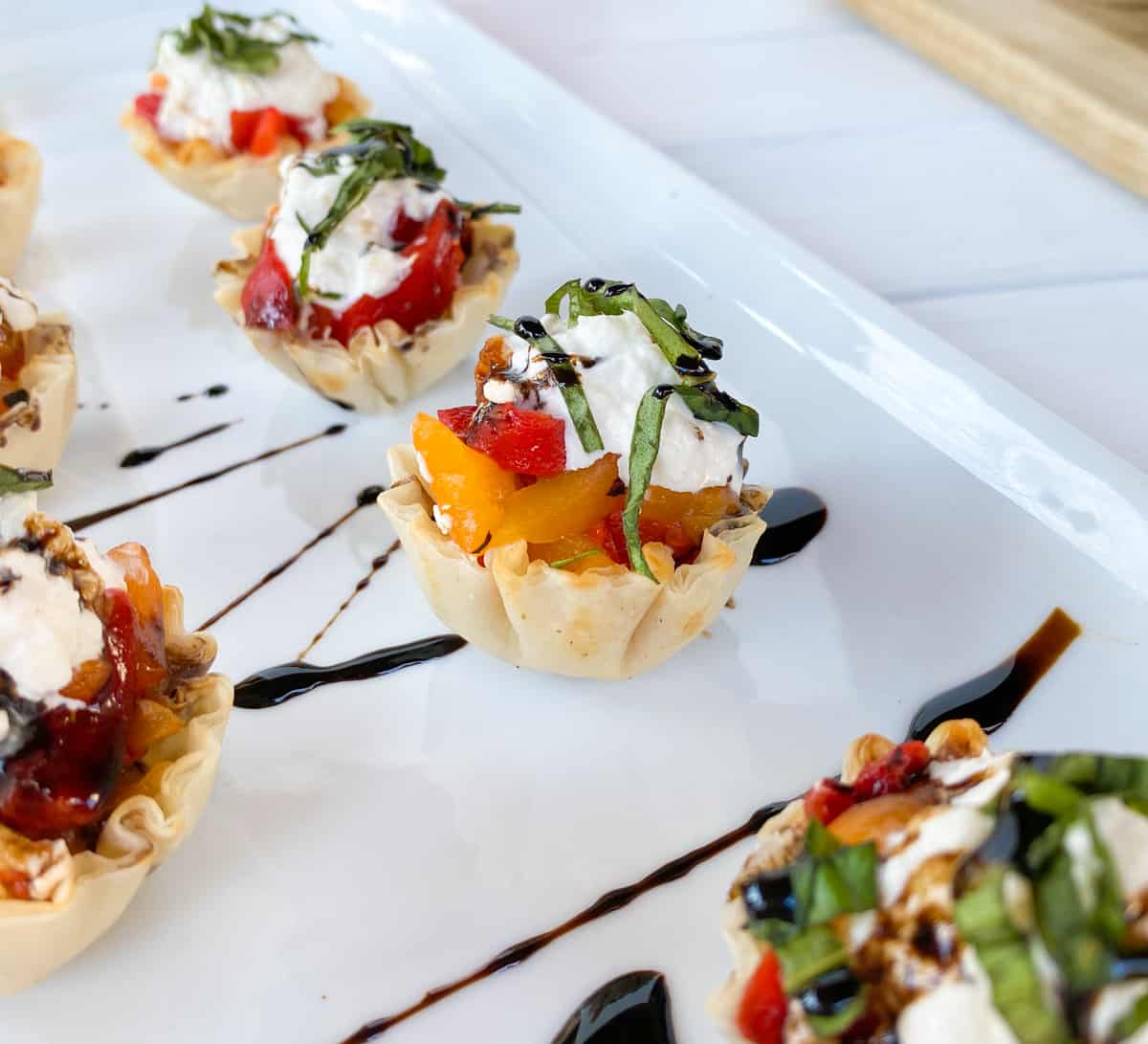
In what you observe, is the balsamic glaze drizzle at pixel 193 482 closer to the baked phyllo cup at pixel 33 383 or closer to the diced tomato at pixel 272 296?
the baked phyllo cup at pixel 33 383

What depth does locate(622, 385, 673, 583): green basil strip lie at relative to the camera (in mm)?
2225

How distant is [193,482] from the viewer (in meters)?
3.00

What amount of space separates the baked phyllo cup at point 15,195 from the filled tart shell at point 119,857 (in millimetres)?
1875

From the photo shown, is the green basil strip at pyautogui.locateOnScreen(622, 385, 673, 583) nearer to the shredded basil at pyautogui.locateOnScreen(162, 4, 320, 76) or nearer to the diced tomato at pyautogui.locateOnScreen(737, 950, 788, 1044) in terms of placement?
the diced tomato at pyautogui.locateOnScreen(737, 950, 788, 1044)

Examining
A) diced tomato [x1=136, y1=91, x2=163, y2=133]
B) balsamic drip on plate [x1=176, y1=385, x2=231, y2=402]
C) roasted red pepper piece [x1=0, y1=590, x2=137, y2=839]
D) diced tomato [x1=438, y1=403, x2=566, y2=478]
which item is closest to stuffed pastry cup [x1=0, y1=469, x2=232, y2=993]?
roasted red pepper piece [x1=0, y1=590, x2=137, y2=839]

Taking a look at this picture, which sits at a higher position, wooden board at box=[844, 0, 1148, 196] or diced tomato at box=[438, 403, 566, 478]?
wooden board at box=[844, 0, 1148, 196]

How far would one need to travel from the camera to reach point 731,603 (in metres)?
2.70

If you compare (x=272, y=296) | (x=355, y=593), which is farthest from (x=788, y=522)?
(x=272, y=296)

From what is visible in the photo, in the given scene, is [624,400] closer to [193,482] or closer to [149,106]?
[193,482]

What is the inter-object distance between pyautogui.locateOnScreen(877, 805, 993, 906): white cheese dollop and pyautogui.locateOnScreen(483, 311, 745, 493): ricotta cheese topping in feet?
2.84

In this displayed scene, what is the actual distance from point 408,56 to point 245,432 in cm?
190

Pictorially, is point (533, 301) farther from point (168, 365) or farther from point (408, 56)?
point (408, 56)

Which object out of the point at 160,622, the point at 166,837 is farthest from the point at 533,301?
the point at 166,837

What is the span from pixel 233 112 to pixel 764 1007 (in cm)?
300
